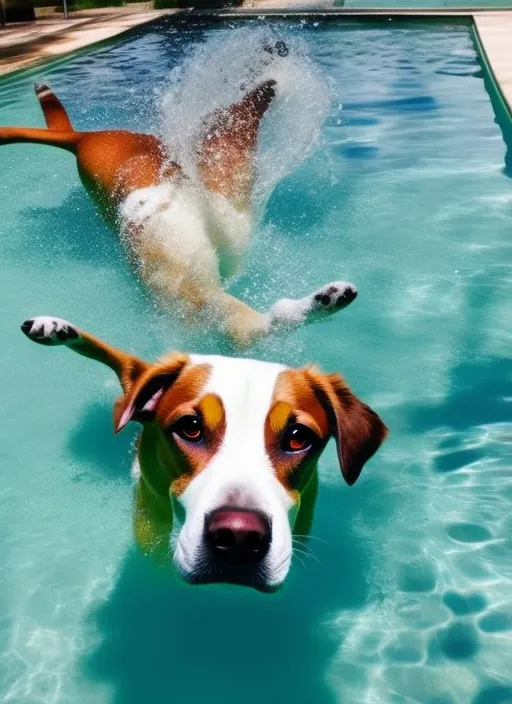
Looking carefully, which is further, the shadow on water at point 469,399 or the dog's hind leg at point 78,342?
the shadow on water at point 469,399

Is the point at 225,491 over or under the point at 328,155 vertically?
over

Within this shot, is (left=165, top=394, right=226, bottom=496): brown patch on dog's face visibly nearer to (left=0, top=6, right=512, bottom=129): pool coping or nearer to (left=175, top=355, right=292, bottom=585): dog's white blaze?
(left=175, top=355, right=292, bottom=585): dog's white blaze

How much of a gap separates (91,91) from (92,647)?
9302 millimetres

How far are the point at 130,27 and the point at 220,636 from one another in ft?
48.1

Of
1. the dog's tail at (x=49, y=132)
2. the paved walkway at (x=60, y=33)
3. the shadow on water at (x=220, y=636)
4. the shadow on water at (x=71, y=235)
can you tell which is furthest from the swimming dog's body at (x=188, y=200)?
the paved walkway at (x=60, y=33)

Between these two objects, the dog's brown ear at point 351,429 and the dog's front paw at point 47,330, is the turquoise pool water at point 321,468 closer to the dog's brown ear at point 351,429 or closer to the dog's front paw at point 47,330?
the dog's brown ear at point 351,429

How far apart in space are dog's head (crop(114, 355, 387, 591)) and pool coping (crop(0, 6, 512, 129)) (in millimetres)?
7492

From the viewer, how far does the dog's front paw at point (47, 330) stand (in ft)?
9.36

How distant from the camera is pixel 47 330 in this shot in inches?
113

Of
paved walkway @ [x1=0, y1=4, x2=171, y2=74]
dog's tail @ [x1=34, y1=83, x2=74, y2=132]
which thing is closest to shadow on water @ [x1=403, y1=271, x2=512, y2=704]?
dog's tail @ [x1=34, y1=83, x2=74, y2=132]

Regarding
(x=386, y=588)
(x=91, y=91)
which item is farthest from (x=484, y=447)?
(x=91, y=91)

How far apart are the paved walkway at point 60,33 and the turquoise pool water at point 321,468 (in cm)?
537

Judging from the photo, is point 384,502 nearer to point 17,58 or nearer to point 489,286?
point 489,286

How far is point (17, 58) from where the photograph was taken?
40.5 feet
